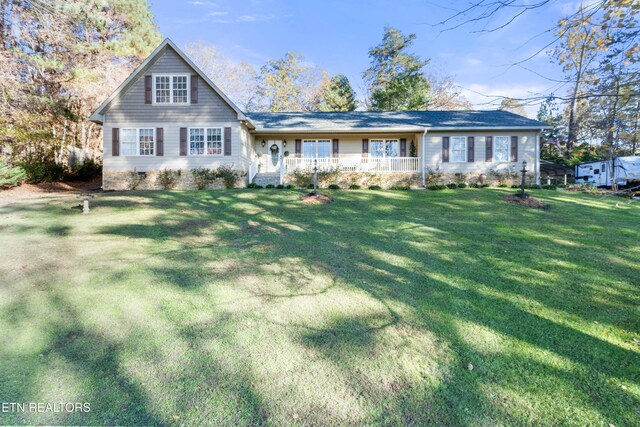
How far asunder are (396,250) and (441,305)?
7.21ft

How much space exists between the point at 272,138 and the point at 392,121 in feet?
23.8

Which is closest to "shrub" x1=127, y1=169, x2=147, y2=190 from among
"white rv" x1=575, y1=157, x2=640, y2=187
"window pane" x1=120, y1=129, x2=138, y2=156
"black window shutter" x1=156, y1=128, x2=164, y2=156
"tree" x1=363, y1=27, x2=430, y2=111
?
"window pane" x1=120, y1=129, x2=138, y2=156

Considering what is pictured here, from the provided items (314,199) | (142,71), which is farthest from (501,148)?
(142,71)

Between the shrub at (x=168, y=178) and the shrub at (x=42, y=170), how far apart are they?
281 inches

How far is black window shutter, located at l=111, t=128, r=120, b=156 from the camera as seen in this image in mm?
15219

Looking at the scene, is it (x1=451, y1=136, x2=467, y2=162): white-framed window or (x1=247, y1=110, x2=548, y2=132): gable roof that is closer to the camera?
(x1=247, y1=110, x2=548, y2=132): gable roof

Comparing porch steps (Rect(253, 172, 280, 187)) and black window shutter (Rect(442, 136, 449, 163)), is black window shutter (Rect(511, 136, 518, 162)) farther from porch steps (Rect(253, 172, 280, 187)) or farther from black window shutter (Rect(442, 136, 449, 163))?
porch steps (Rect(253, 172, 280, 187))

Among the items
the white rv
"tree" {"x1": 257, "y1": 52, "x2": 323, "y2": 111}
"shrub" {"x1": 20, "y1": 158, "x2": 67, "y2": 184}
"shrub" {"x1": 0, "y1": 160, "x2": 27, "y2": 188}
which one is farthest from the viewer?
"tree" {"x1": 257, "y1": 52, "x2": 323, "y2": 111}

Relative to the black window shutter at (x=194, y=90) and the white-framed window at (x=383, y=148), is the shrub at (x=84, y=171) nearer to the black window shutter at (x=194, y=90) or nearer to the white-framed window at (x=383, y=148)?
the black window shutter at (x=194, y=90)

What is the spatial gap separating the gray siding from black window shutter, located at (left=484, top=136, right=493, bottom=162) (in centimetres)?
1343

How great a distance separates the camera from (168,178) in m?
15.4

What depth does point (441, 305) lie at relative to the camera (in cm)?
391

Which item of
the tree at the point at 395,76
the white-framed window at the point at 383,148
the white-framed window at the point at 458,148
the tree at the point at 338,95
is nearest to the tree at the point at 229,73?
the tree at the point at 338,95

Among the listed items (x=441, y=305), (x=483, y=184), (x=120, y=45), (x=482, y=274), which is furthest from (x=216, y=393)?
(x=120, y=45)
